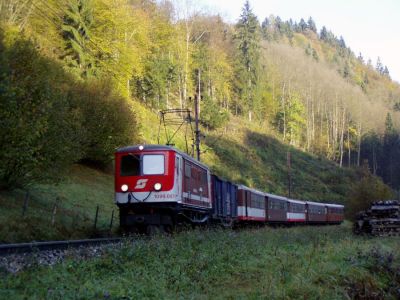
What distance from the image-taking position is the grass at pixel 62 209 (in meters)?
14.7

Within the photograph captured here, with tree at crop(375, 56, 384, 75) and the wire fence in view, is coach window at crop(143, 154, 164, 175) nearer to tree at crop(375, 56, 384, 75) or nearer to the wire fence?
the wire fence

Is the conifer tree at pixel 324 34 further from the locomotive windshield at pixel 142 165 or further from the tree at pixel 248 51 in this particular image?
the locomotive windshield at pixel 142 165

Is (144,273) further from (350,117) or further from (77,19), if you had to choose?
(350,117)

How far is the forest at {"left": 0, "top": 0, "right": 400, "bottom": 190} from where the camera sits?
19391 mm

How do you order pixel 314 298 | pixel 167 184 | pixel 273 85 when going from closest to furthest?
1. pixel 314 298
2. pixel 167 184
3. pixel 273 85

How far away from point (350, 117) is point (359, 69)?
280 ft

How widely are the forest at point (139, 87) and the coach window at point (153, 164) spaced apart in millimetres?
4972

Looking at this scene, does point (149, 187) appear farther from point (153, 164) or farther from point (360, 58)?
point (360, 58)

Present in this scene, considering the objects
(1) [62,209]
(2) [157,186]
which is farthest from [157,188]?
(1) [62,209]

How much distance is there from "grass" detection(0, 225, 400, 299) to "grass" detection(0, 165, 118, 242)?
16.9ft

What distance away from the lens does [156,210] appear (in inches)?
622

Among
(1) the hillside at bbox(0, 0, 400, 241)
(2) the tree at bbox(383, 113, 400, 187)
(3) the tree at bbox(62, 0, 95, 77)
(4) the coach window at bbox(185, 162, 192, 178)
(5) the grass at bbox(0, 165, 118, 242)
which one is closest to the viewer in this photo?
(5) the grass at bbox(0, 165, 118, 242)

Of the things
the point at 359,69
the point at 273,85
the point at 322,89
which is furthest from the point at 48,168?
the point at 359,69

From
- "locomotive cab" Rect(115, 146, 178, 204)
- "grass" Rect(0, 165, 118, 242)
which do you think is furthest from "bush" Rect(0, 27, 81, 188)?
"locomotive cab" Rect(115, 146, 178, 204)
